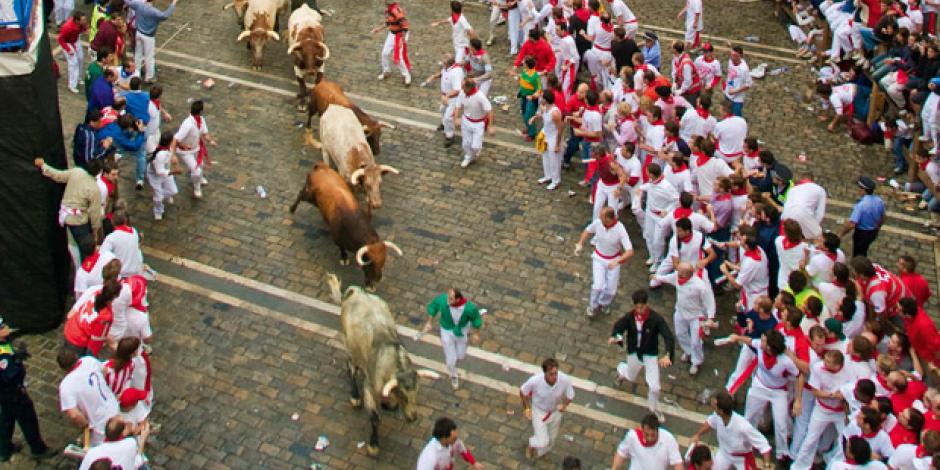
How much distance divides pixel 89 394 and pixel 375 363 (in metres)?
3.34

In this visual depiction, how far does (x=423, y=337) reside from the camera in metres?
15.1

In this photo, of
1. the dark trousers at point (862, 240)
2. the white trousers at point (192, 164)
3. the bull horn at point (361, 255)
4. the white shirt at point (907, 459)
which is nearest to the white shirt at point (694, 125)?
the dark trousers at point (862, 240)

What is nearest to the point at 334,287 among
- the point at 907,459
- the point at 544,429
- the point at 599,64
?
the point at 544,429

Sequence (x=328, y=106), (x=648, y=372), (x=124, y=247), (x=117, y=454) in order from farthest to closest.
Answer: (x=328, y=106) < (x=124, y=247) < (x=648, y=372) < (x=117, y=454)

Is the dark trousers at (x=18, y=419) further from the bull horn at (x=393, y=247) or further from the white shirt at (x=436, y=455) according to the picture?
the bull horn at (x=393, y=247)

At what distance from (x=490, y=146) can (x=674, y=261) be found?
246 inches

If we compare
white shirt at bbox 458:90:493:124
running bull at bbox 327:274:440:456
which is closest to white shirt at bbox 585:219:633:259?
running bull at bbox 327:274:440:456

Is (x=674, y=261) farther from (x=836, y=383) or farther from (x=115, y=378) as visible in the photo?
(x=115, y=378)

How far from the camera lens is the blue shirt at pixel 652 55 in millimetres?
20438

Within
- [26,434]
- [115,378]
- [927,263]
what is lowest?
[927,263]

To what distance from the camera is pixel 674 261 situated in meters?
14.6

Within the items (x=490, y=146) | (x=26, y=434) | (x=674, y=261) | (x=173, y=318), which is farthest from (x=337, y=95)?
(x=26, y=434)

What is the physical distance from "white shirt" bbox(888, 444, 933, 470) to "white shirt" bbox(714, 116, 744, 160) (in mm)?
7181

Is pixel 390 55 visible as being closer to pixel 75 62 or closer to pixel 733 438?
pixel 75 62
